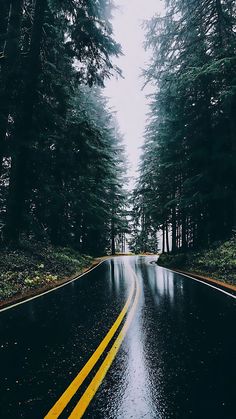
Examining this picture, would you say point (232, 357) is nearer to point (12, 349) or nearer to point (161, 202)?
point (12, 349)

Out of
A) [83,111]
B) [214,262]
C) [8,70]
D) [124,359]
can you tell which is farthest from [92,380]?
[83,111]

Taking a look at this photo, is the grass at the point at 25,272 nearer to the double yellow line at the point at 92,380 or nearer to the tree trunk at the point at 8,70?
the tree trunk at the point at 8,70

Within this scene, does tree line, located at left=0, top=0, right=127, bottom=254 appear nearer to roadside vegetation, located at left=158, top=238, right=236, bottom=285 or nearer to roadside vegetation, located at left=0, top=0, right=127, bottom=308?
roadside vegetation, located at left=0, top=0, right=127, bottom=308

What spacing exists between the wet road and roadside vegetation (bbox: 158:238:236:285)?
536 centimetres

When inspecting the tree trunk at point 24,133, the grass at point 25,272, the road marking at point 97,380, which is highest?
the tree trunk at point 24,133

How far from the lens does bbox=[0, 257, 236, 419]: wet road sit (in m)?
3.21

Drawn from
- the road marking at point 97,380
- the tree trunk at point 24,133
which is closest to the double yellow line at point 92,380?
the road marking at point 97,380

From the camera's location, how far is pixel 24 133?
14938 millimetres

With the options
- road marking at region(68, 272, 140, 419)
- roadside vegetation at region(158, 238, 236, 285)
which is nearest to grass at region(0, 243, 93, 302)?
road marking at region(68, 272, 140, 419)

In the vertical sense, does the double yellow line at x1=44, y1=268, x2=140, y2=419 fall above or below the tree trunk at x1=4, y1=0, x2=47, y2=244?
below

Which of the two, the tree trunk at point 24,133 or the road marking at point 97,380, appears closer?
the road marking at point 97,380

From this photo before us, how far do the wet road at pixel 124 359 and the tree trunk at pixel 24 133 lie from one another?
23.8ft

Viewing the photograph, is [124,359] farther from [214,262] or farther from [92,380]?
[214,262]

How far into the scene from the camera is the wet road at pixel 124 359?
10.5 ft
